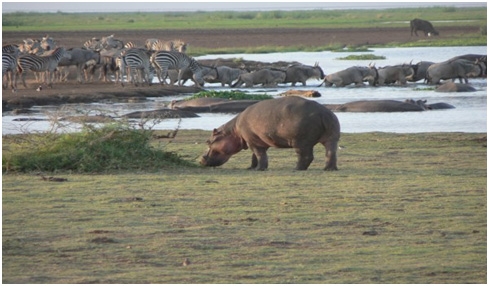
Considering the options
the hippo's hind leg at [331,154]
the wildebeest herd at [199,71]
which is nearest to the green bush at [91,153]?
the hippo's hind leg at [331,154]

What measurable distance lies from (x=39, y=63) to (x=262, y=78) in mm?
5194

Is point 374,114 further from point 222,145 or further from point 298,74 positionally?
point 222,145

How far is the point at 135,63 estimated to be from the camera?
26250 millimetres

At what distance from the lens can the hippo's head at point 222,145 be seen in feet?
36.0

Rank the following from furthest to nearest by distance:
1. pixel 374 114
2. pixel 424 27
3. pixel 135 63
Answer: pixel 424 27, pixel 135 63, pixel 374 114

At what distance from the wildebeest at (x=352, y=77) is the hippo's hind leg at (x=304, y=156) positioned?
15436mm

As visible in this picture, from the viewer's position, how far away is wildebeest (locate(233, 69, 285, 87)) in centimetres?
2625

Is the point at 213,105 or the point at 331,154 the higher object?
the point at 331,154

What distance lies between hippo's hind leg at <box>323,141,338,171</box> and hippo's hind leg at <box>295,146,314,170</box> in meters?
0.15

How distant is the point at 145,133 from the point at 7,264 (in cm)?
464

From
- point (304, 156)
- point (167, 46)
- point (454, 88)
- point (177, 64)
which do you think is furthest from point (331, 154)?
point (167, 46)

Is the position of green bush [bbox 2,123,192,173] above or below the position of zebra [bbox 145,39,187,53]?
above

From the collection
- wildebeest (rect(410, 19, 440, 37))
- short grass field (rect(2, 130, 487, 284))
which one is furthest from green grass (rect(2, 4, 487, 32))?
short grass field (rect(2, 130, 487, 284))

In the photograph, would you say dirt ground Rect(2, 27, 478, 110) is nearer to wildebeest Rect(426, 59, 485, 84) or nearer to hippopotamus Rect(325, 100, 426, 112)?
wildebeest Rect(426, 59, 485, 84)
